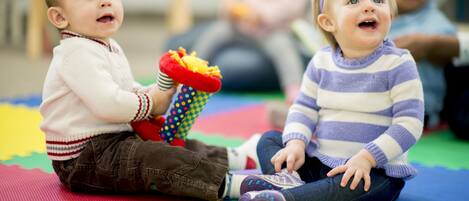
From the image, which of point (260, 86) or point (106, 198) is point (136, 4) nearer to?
point (260, 86)

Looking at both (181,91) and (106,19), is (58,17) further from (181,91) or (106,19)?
(181,91)

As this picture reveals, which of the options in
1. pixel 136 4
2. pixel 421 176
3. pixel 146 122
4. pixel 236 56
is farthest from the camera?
pixel 136 4

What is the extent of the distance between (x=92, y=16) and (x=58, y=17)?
79mm

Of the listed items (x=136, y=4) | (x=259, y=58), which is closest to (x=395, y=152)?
(x=259, y=58)

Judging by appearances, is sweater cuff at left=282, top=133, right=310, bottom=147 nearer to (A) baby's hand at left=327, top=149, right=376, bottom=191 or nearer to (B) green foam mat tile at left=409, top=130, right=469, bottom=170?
(A) baby's hand at left=327, top=149, right=376, bottom=191

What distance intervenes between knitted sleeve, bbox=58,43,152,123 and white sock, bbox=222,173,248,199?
0.23m

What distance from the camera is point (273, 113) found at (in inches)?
79.0

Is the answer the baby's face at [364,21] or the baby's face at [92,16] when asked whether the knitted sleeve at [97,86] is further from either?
the baby's face at [364,21]

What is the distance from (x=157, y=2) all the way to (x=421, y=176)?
3849 mm

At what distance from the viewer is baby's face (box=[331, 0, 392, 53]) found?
1.15 meters

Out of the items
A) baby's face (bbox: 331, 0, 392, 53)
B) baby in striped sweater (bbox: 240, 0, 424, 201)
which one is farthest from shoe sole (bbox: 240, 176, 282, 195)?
baby's face (bbox: 331, 0, 392, 53)

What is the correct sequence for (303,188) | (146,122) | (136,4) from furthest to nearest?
(136,4) < (146,122) < (303,188)

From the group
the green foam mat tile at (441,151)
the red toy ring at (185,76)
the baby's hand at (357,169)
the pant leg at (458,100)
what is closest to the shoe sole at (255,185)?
the baby's hand at (357,169)

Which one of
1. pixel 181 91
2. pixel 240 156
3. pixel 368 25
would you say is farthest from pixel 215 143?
pixel 368 25
